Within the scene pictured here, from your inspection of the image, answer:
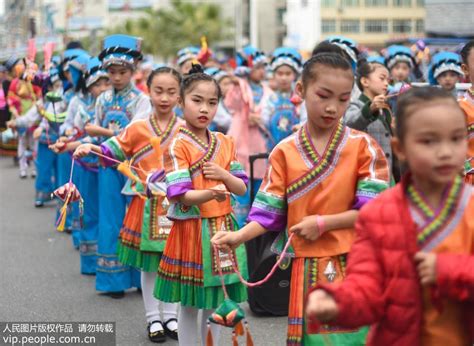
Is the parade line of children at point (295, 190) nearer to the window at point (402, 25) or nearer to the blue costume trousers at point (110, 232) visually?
the blue costume trousers at point (110, 232)

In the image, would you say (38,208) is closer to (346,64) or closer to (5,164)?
(5,164)

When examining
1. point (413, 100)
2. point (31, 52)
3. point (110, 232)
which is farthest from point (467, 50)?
point (31, 52)

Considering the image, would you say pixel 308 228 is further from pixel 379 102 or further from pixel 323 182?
pixel 379 102

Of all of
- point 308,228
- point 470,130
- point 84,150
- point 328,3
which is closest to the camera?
point 308,228

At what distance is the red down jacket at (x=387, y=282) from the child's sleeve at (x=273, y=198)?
92cm

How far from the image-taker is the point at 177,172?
16.0 ft

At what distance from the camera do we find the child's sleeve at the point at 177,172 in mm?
4812

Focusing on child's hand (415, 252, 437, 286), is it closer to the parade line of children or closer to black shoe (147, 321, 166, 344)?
the parade line of children

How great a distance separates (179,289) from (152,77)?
65.4 inches

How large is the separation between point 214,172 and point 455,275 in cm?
213

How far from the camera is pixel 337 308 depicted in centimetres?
281

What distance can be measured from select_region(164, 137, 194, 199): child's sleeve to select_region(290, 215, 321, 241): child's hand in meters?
1.16

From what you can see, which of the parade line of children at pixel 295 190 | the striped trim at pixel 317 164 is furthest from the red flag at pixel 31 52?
the striped trim at pixel 317 164

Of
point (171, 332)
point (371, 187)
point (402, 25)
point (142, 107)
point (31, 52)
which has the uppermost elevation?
point (402, 25)
